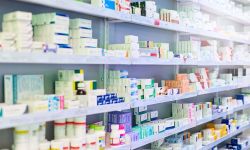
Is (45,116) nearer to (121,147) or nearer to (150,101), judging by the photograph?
(121,147)

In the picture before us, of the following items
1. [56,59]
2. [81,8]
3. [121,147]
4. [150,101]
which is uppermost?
[81,8]

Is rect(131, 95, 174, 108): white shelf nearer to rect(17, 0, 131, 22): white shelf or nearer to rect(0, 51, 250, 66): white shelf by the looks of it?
rect(0, 51, 250, 66): white shelf

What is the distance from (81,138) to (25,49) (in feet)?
2.58

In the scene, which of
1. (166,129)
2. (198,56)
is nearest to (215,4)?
(198,56)

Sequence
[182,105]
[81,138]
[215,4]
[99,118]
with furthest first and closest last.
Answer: [215,4]
[182,105]
[99,118]
[81,138]

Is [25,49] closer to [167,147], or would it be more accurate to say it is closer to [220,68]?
[167,147]

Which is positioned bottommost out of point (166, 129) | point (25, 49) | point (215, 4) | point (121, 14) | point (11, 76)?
point (166, 129)

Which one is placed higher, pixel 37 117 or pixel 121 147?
pixel 37 117

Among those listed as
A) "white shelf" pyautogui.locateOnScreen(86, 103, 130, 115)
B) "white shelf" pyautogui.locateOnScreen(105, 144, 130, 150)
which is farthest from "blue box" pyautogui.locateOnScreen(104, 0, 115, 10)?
"white shelf" pyautogui.locateOnScreen(105, 144, 130, 150)

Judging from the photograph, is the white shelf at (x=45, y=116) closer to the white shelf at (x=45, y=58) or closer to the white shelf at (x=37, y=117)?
the white shelf at (x=37, y=117)

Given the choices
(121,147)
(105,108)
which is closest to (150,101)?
(121,147)

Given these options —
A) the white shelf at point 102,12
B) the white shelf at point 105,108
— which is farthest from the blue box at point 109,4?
the white shelf at point 105,108

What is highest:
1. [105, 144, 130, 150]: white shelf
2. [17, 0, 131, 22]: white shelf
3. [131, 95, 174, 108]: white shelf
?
[17, 0, 131, 22]: white shelf

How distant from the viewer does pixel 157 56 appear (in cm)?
336
